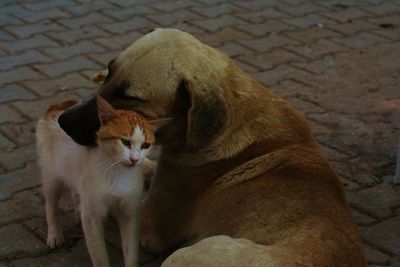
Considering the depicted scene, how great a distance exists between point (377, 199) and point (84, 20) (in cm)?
382

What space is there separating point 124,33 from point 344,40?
205 centimetres

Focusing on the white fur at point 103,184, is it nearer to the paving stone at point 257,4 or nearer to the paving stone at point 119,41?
the paving stone at point 119,41

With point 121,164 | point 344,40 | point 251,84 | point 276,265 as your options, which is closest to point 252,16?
point 344,40

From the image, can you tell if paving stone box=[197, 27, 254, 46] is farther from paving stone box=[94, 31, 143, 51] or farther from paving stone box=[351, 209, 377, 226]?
paving stone box=[351, 209, 377, 226]

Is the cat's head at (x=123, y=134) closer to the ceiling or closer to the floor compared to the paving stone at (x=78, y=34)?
closer to the ceiling

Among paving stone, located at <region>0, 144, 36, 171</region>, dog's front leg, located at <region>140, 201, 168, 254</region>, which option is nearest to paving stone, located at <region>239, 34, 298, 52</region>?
paving stone, located at <region>0, 144, 36, 171</region>

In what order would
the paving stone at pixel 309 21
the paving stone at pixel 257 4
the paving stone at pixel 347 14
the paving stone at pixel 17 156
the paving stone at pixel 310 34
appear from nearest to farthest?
the paving stone at pixel 17 156, the paving stone at pixel 310 34, the paving stone at pixel 309 21, the paving stone at pixel 347 14, the paving stone at pixel 257 4

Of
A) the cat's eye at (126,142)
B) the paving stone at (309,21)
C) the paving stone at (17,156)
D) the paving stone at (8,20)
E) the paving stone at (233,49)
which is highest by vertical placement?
the cat's eye at (126,142)

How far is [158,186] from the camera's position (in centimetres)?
395

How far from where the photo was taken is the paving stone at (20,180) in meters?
4.55

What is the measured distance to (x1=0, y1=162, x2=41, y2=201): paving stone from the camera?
14.9ft

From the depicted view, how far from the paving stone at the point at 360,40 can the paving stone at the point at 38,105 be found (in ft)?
9.12

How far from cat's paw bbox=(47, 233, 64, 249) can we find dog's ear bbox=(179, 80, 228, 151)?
884 millimetres

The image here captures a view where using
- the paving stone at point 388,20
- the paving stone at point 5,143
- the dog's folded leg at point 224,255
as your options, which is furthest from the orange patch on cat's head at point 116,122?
the paving stone at point 388,20
